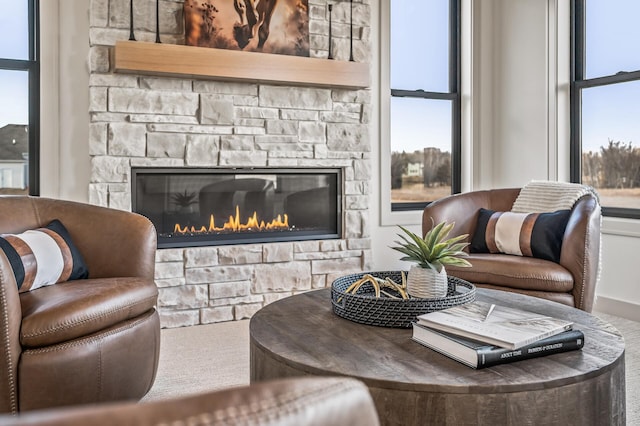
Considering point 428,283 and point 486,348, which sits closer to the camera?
point 486,348

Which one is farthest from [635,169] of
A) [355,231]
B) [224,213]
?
[224,213]

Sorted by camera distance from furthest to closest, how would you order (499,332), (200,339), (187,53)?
(187,53)
(200,339)
(499,332)

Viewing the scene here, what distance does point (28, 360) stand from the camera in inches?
74.3

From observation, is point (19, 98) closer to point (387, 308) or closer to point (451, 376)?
point (387, 308)

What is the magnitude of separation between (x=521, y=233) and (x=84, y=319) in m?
2.31

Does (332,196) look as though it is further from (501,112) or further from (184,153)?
(501,112)

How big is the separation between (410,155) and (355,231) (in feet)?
3.09

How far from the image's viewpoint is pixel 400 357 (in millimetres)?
1416

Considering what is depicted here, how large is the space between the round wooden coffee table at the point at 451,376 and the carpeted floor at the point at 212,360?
0.91 m

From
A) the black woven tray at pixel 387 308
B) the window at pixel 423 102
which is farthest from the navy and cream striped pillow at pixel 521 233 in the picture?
the black woven tray at pixel 387 308

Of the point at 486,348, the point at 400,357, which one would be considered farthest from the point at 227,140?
the point at 486,348

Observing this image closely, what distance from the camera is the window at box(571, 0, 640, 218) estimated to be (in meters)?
3.81

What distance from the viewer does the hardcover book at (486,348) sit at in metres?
1.33

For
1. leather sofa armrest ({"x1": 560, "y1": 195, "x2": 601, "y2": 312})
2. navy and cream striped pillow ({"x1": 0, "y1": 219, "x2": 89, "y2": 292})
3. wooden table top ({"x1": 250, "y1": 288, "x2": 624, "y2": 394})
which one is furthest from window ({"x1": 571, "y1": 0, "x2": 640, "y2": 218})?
navy and cream striped pillow ({"x1": 0, "y1": 219, "x2": 89, "y2": 292})
